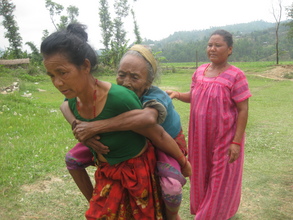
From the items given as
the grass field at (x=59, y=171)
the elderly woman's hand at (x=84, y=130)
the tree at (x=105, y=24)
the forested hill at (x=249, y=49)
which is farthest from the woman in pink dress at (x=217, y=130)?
the forested hill at (x=249, y=49)

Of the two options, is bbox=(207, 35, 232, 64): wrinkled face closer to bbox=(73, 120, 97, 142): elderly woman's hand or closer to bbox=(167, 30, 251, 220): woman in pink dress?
bbox=(167, 30, 251, 220): woman in pink dress

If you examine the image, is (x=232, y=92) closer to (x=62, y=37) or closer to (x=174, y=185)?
(x=174, y=185)

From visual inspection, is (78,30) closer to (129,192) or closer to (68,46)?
(68,46)

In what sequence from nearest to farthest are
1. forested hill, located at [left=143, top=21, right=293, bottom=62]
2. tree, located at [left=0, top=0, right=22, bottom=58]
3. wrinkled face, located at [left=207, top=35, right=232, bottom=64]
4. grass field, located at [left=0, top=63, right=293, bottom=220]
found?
1. wrinkled face, located at [left=207, top=35, right=232, bottom=64]
2. grass field, located at [left=0, top=63, right=293, bottom=220]
3. tree, located at [left=0, top=0, right=22, bottom=58]
4. forested hill, located at [left=143, top=21, right=293, bottom=62]

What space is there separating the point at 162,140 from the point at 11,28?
33279 mm

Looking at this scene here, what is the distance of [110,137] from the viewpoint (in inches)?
57.4

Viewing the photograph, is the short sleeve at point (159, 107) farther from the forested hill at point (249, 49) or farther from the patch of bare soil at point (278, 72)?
the forested hill at point (249, 49)

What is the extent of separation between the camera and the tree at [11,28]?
29234 millimetres

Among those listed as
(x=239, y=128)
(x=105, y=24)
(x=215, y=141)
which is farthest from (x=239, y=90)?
(x=105, y=24)

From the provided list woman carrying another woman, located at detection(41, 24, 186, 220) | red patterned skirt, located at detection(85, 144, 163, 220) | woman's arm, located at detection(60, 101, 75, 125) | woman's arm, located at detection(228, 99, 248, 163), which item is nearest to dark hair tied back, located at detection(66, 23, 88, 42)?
woman carrying another woman, located at detection(41, 24, 186, 220)

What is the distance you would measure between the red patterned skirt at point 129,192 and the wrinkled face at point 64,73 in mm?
479

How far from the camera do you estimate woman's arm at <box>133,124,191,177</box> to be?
146 centimetres

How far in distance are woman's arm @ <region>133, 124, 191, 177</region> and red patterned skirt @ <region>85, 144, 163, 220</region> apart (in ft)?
0.33

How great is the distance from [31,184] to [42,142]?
1624mm
